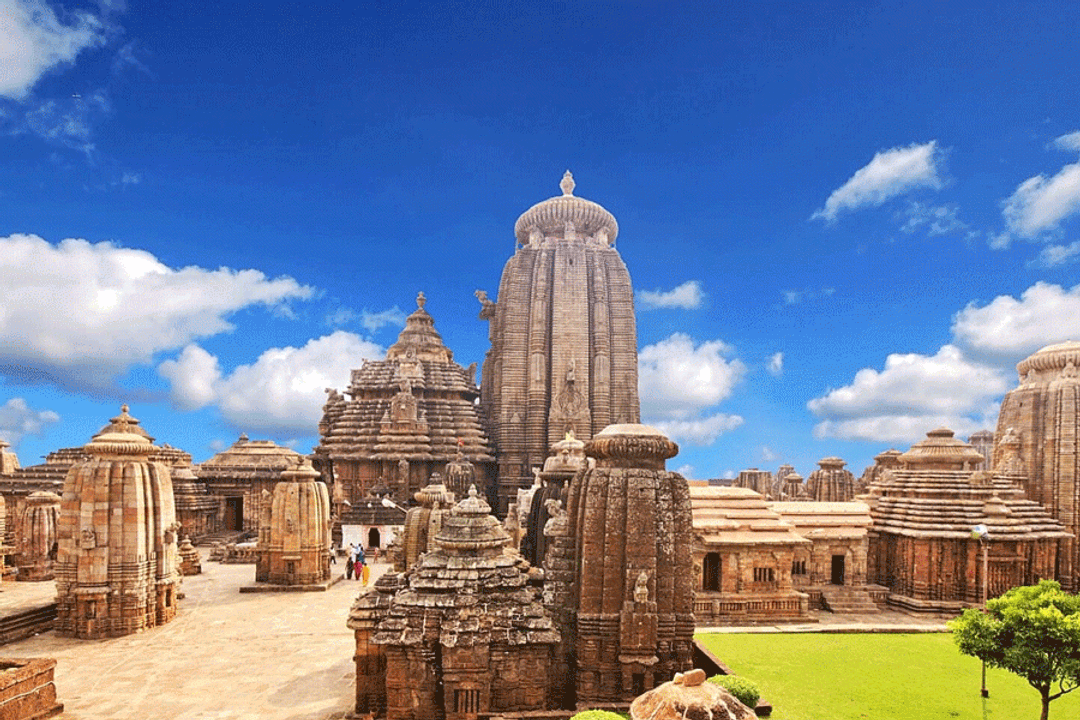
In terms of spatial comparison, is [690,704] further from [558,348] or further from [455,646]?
[558,348]

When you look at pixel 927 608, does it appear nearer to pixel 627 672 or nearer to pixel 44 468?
pixel 627 672

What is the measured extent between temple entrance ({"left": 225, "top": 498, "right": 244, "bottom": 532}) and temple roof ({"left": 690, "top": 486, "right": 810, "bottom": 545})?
32646 millimetres

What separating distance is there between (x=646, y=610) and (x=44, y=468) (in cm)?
3959

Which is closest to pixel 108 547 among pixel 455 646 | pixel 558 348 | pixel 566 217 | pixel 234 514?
pixel 455 646

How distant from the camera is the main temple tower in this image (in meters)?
45.6

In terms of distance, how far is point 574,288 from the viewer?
4744 cm

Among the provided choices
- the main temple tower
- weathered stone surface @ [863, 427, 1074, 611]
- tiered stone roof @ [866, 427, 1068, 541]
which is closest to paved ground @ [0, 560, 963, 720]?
weathered stone surface @ [863, 427, 1074, 611]

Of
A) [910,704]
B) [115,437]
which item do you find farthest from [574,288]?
[910,704]

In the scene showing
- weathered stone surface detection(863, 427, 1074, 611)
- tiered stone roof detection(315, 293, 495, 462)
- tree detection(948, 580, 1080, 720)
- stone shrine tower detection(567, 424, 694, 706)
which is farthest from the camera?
tiered stone roof detection(315, 293, 495, 462)

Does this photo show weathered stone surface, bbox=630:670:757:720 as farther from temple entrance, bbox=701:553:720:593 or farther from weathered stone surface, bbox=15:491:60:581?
weathered stone surface, bbox=15:491:60:581

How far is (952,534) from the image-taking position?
83.8ft

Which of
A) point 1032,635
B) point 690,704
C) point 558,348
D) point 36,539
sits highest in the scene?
point 558,348

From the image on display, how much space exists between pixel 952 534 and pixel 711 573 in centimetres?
991

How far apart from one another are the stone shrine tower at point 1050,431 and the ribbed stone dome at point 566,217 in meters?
28.5
